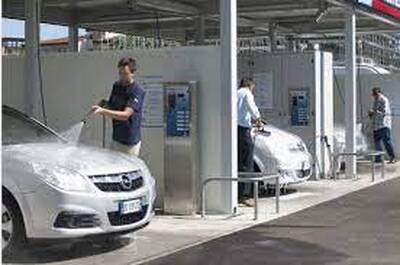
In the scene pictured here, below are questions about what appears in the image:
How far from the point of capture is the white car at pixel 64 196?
8.09 meters

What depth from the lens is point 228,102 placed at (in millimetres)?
11359

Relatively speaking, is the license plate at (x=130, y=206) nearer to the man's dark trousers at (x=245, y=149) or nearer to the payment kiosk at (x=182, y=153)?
the payment kiosk at (x=182, y=153)

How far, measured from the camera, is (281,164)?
13.4m

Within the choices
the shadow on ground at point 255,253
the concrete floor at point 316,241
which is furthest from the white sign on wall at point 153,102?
the shadow on ground at point 255,253

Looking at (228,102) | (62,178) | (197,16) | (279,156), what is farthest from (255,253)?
(197,16)

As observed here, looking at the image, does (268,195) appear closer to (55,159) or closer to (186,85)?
(186,85)

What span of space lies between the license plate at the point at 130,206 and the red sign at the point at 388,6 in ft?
31.3

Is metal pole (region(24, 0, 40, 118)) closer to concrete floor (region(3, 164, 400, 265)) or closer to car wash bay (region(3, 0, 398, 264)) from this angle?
car wash bay (region(3, 0, 398, 264))

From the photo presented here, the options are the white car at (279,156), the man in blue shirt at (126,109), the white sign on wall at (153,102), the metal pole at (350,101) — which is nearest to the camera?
the man in blue shirt at (126,109)

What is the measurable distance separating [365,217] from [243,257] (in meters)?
3.26

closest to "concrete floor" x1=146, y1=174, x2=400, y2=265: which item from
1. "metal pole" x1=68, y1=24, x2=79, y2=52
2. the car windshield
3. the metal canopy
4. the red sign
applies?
the car windshield

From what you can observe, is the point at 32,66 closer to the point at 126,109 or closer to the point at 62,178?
the point at 126,109

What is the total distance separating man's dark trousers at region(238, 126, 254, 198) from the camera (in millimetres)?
12672

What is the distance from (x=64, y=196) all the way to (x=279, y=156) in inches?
231
